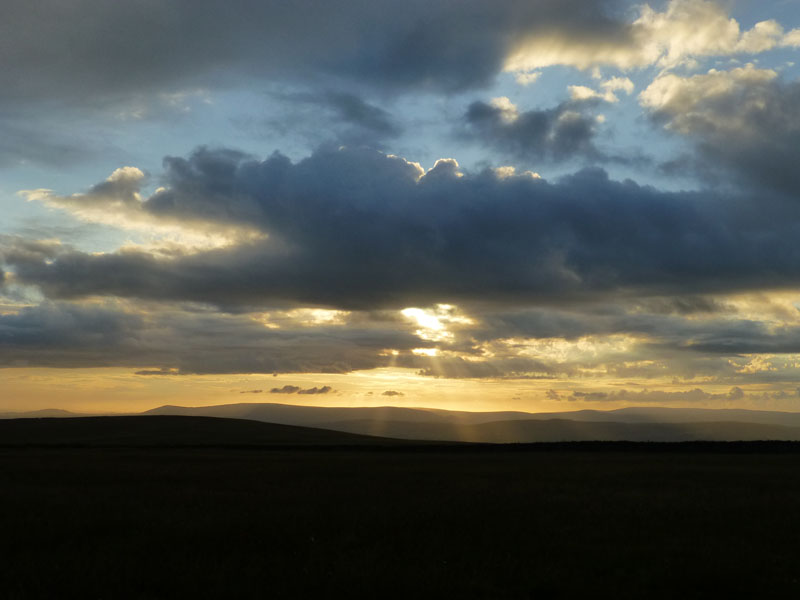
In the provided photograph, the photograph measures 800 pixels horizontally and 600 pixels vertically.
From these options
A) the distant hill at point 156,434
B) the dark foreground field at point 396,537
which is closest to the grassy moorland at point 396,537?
the dark foreground field at point 396,537

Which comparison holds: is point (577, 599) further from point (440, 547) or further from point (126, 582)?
point (126, 582)

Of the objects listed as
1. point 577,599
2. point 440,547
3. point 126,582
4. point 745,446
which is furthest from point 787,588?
point 745,446

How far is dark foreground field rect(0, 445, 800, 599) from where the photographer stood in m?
13.8

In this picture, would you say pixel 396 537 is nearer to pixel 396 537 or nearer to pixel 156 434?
pixel 396 537

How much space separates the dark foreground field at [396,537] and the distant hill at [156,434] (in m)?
56.2

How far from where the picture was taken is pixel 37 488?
30.0m

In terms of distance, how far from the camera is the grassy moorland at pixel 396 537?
45.2 ft

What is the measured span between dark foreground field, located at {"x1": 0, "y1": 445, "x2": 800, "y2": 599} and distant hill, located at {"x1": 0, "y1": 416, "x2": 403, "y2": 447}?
184 feet

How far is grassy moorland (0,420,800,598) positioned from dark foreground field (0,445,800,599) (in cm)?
6

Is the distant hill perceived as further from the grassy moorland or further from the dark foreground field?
the dark foreground field

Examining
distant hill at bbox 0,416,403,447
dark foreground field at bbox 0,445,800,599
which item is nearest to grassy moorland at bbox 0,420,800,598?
dark foreground field at bbox 0,445,800,599

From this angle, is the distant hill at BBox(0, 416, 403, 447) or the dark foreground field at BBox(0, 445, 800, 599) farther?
the distant hill at BBox(0, 416, 403, 447)

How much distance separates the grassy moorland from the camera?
1377cm

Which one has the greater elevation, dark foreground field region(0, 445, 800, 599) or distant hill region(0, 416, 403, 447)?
dark foreground field region(0, 445, 800, 599)
